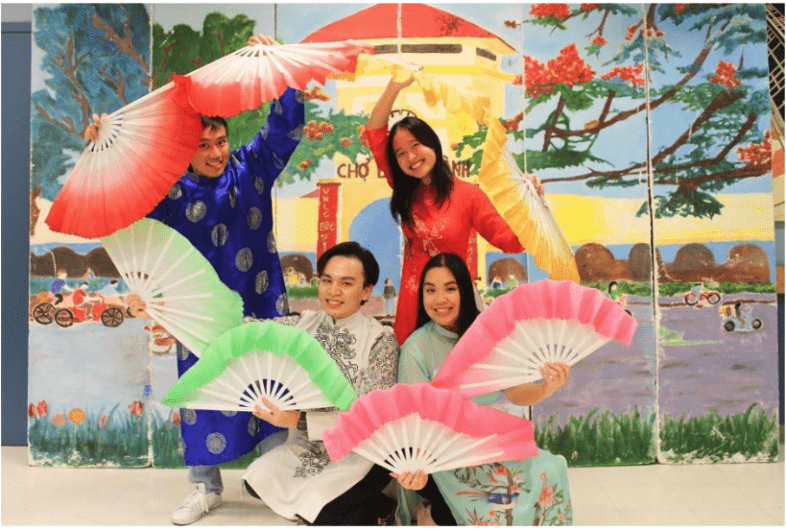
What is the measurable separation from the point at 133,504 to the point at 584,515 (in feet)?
6.44

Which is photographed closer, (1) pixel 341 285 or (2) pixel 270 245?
(1) pixel 341 285

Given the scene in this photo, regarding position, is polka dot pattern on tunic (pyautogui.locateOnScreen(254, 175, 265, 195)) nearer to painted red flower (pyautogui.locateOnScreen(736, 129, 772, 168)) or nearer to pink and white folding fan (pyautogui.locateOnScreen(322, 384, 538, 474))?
pink and white folding fan (pyautogui.locateOnScreen(322, 384, 538, 474))

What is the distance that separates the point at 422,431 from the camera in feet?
8.20

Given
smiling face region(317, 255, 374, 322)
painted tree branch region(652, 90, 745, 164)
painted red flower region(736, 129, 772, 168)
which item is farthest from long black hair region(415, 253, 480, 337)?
painted red flower region(736, 129, 772, 168)

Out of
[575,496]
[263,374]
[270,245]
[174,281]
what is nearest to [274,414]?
[263,374]

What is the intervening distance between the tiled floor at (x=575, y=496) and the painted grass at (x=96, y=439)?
7 cm

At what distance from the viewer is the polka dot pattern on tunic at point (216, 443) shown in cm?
313

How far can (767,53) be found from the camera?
164 inches

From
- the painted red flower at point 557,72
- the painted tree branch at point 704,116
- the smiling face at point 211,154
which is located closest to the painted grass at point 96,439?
the smiling face at point 211,154

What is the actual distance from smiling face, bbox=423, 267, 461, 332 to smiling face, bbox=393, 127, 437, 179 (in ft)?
1.62

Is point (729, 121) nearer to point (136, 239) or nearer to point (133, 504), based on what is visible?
point (136, 239)

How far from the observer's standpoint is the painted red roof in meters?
4.11

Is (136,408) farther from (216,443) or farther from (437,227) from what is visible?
(437,227)

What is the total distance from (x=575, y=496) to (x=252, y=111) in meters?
2.54
